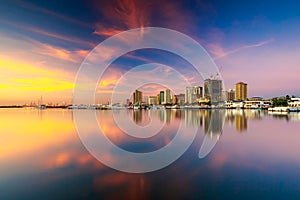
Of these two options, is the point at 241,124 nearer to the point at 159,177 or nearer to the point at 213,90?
the point at 159,177

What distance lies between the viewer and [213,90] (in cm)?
12369

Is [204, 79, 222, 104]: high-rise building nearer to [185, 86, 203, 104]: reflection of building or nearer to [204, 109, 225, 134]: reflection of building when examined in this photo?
[185, 86, 203, 104]: reflection of building

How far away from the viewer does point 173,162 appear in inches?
368

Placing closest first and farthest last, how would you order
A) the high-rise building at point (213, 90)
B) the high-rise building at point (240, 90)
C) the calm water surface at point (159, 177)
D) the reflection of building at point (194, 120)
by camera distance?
the calm water surface at point (159, 177) → the reflection of building at point (194, 120) → the high-rise building at point (213, 90) → the high-rise building at point (240, 90)

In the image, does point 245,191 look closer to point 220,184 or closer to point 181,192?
point 220,184

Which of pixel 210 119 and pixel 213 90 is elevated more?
pixel 213 90

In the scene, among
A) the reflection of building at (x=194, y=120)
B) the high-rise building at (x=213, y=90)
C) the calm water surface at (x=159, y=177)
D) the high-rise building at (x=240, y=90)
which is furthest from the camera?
the high-rise building at (x=240, y=90)

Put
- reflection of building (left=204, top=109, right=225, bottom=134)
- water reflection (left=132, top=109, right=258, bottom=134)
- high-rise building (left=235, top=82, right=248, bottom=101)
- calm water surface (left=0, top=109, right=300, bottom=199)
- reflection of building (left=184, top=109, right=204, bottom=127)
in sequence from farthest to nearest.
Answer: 1. high-rise building (left=235, top=82, right=248, bottom=101)
2. reflection of building (left=184, top=109, right=204, bottom=127)
3. water reflection (left=132, top=109, right=258, bottom=134)
4. reflection of building (left=204, top=109, right=225, bottom=134)
5. calm water surface (left=0, top=109, right=300, bottom=199)

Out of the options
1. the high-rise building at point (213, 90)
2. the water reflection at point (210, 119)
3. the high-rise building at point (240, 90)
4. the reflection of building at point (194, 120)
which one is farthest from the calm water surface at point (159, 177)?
the high-rise building at point (240, 90)

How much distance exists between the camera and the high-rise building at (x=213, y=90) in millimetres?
119369

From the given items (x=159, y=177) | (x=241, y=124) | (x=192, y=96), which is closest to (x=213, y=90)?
(x=192, y=96)

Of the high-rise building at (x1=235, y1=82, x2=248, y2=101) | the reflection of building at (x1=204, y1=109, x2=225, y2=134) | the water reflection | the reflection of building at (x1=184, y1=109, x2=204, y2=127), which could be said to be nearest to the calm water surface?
the reflection of building at (x1=204, y1=109, x2=225, y2=134)

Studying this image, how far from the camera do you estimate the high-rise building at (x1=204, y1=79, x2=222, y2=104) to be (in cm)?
11937

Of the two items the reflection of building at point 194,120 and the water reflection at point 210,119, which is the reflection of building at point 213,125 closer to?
the water reflection at point 210,119
